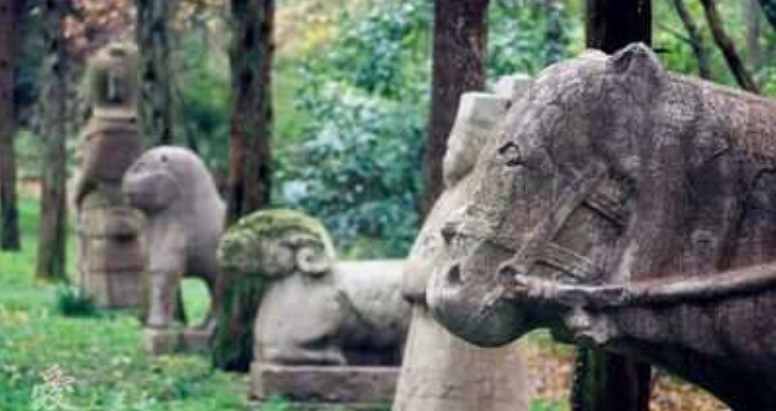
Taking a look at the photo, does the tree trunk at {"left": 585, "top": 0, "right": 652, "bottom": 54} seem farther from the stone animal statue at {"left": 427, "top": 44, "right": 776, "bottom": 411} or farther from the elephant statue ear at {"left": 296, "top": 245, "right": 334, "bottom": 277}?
the elephant statue ear at {"left": 296, "top": 245, "right": 334, "bottom": 277}

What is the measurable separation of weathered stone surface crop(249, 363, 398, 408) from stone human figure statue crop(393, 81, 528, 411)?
143 inches

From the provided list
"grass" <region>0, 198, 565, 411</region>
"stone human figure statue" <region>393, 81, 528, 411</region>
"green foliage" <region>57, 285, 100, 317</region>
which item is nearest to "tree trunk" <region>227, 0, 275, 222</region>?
"grass" <region>0, 198, 565, 411</region>

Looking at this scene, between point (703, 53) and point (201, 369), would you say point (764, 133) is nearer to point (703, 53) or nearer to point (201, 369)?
point (703, 53)

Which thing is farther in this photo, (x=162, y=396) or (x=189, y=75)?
(x=189, y=75)

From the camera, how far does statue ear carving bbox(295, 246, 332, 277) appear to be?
12.9 metres

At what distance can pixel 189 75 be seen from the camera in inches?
1358

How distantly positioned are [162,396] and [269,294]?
1045mm

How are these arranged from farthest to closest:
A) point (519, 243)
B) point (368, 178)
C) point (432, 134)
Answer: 1. point (368, 178)
2. point (432, 134)
3. point (519, 243)

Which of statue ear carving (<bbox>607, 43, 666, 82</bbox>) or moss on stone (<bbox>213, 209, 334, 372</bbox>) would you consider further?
moss on stone (<bbox>213, 209, 334, 372</bbox>)

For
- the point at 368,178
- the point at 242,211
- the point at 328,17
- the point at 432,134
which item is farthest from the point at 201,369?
the point at 328,17

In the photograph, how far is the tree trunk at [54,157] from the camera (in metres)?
23.3

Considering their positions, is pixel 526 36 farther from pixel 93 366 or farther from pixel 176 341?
pixel 93 366

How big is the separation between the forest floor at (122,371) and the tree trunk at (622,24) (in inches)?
108

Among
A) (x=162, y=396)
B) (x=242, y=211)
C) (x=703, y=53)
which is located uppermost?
(x=703, y=53)
